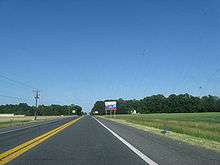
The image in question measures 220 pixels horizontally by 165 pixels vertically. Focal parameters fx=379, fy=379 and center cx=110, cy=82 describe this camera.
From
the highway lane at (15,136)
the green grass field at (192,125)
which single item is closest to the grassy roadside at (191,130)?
the green grass field at (192,125)

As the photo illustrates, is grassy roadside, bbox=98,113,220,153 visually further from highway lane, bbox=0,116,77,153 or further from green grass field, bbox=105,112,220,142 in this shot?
highway lane, bbox=0,116,77,153

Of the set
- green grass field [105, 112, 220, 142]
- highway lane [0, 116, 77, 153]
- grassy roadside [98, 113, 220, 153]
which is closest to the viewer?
highway lane [0, 116, 77, 153]

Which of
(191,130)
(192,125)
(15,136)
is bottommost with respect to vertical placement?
(15,136)

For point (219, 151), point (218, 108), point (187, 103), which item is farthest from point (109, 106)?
point (219, 151)

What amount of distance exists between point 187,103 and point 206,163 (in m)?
181

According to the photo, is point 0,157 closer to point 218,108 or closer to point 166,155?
point 166,155

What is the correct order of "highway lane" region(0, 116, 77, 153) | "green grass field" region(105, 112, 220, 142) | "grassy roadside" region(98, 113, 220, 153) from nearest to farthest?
"highway lane" region(0, 116, 77, 153)
"grassy roadside" region(98, 113, 220, 153)
"green grass field" region(105, 112, 220, 142)

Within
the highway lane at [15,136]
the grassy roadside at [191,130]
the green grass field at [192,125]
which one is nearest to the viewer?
the highway lane at [15,136]

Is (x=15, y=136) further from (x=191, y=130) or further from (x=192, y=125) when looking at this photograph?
(x=192, y=125)

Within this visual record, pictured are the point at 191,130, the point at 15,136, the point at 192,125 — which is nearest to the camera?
the point at 15,136

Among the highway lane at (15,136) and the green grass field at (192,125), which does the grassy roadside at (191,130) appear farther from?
the highway lane at (15,136)

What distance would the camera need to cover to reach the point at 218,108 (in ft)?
525

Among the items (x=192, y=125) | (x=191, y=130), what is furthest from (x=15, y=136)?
(x=192, y=125)

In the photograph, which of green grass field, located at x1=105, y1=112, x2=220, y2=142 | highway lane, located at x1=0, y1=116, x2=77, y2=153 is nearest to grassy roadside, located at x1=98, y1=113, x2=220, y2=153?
green grass field, located at x1=105, y1=112, x2=220, y2=142
